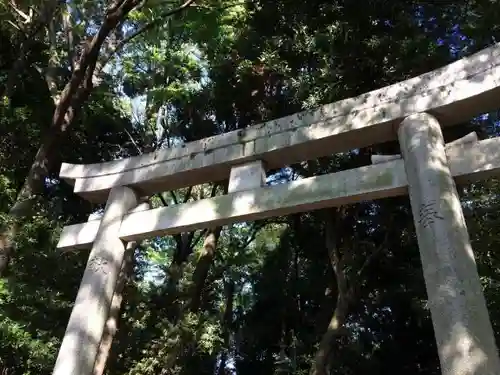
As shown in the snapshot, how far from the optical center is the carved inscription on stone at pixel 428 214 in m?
3.61

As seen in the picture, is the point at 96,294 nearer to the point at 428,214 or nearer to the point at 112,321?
the point at 428,214

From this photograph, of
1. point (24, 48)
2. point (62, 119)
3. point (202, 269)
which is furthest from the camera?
point (202, 269)

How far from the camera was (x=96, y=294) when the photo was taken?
182 inches

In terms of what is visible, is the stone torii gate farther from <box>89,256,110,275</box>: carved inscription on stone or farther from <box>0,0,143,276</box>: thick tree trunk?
<box>0,0,143,276</box>: thick tree trunk

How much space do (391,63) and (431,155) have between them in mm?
3608


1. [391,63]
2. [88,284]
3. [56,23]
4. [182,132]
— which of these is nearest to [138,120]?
[182,132]

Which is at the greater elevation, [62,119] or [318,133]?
[62,119]

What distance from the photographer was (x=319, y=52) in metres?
7.48

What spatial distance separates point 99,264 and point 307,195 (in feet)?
7.02

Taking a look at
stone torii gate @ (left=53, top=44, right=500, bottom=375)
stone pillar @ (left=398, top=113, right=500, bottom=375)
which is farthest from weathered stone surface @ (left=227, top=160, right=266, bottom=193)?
stone pillar @ (left=398, top=113, right=500, bottom=375)

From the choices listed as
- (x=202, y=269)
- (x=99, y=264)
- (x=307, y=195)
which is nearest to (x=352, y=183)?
(x=307, y=195)

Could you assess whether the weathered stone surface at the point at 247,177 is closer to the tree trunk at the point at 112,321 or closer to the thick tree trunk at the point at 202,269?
the tree trunk at the point at 112,321

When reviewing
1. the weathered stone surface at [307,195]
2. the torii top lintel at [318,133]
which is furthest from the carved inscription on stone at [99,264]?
the torii top lintel at [318,133]

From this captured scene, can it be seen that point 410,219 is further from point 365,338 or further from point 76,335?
point 76,335
